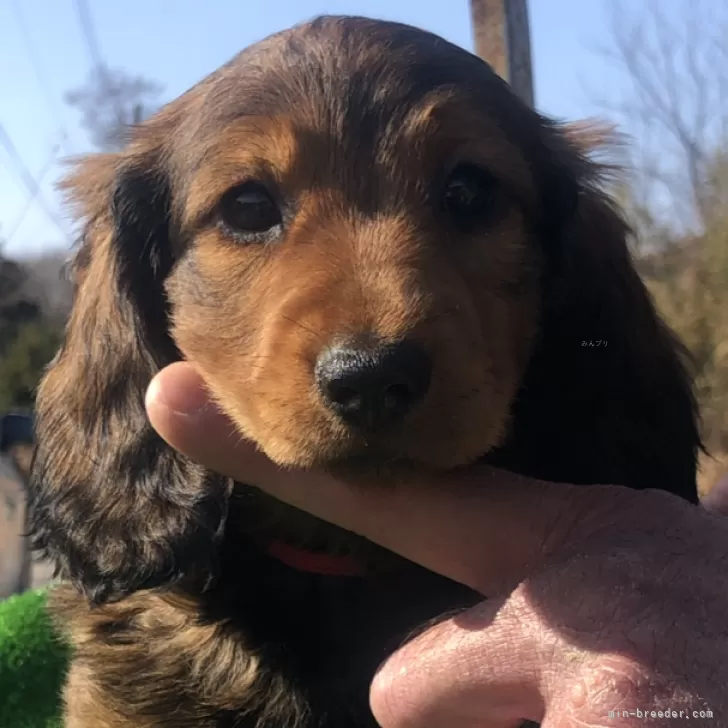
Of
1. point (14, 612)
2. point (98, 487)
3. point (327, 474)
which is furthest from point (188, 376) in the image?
point (14, 612)

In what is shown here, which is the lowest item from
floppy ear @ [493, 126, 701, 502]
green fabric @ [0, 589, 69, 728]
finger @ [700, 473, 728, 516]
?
green fabric @ [0, 589, 69, 728]

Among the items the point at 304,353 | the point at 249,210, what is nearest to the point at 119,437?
the point at 249,210

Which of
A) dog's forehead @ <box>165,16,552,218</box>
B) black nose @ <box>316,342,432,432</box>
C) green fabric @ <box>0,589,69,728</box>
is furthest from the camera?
green fabric @ <box>0,589,69,728</box>

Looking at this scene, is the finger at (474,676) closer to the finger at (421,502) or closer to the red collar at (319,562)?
the finger at (421,502)

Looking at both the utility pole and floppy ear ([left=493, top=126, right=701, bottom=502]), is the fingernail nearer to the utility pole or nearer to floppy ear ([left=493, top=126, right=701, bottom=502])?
floppy ear ([left=493, top=126, right=701, bottom=502])

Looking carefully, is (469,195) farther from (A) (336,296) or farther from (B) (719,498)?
(B) (719,498)

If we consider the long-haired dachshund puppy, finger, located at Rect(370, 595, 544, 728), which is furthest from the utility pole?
finger, located at Rect(370, 595, 544, 728)
